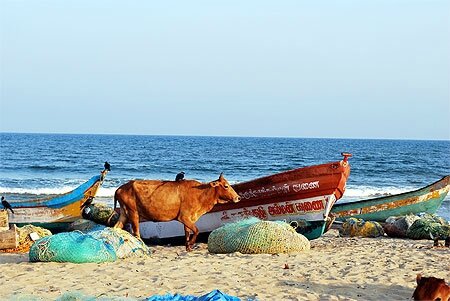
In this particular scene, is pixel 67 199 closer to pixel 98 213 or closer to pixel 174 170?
pixel 98 213

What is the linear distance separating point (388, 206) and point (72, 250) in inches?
377

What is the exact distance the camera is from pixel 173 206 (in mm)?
11680

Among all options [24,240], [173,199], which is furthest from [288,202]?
[24,240]

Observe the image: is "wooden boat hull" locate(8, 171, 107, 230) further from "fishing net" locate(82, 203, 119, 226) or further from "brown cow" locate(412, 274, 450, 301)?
"brown cow" locate(412, 274, 450, 301)

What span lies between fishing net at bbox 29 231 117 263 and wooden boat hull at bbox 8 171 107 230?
5.35 m

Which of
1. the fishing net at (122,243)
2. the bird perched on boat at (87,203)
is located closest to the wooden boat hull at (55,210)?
the bird perched on boat at (87,203)

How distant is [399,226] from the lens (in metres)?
14.6

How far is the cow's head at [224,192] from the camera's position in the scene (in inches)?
463

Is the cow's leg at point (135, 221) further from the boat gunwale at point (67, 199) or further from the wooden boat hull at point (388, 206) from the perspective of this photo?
the wooden boat hull at point (388, 206)

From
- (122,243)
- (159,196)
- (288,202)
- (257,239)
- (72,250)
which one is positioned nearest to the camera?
(72,250)

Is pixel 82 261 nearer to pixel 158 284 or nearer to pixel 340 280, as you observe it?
pixel 158 284

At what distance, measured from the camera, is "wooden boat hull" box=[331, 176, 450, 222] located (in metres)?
16.7

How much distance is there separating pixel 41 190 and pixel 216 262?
23.3m

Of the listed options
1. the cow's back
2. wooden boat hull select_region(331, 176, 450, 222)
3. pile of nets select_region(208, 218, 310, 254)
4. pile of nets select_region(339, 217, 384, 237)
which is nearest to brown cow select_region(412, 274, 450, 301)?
pile of nets select_region(208, 218, 310, 254)
